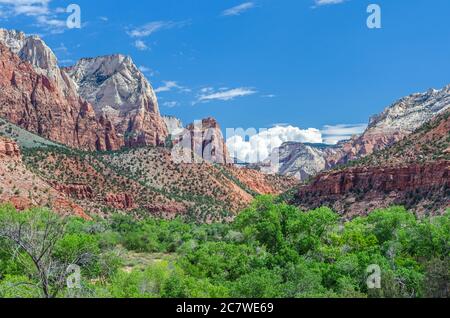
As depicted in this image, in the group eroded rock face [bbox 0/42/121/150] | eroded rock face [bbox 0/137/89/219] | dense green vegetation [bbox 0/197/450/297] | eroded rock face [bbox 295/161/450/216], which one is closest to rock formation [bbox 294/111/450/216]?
eroded rock face [bbox 295/161/450/216]

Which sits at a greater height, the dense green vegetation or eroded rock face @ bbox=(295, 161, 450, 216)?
eroded rock face @ bbox=(295, 161, 450, 216)

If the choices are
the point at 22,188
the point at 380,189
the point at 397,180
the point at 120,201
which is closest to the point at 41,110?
the point at 120,201

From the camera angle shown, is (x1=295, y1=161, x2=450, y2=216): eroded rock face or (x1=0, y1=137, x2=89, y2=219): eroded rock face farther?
(x1=295, y1=161, x2=450, y2=216): eroded rock face

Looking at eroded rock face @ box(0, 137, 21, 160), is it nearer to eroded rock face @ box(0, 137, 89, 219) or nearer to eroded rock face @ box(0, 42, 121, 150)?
eroded rock face @ box(0, 137, 89, 219)

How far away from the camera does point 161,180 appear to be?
133250 millimetres

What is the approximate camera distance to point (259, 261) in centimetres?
3188

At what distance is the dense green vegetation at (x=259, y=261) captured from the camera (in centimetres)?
2142

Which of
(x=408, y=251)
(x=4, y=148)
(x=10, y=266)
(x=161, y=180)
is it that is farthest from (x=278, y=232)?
(x=161, y=180)

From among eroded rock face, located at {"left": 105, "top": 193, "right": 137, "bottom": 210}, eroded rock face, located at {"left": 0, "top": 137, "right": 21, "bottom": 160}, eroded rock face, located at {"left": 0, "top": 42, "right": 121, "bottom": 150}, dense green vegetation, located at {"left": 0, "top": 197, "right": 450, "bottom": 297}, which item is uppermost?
eroded rock face, located at {"left": 0, "top": 42, "right": 121, "bottom": 150}

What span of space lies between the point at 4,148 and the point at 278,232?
63.1 meters

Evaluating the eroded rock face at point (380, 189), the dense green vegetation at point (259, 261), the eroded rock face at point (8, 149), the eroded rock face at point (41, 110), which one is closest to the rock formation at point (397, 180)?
the eroded rock face at point (380, 189)

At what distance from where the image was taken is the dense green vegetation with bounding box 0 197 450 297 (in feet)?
70.3

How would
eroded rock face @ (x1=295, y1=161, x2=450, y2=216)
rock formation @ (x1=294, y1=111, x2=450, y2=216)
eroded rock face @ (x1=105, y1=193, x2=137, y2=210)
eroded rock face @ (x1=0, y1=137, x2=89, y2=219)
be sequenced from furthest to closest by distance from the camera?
eroded rock face @ (x1=105, y1=193, x2=137, y2=210)
rock formation @ (x1=294, y1=111, x2=450, y2=216)
eroded rock face @ (x1=295, y1=161, x2=450, y2=216)
eroded rock face @ (x1=0, y1=137, x2=89, y2=219)

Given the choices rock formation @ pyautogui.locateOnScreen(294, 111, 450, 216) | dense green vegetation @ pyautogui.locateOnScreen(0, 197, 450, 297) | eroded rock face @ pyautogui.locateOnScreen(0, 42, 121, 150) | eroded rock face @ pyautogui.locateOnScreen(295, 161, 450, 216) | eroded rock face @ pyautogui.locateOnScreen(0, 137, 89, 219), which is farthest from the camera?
eroded rock face @ pyautogui.locateOnScreen(0, 42, 121, 150)
